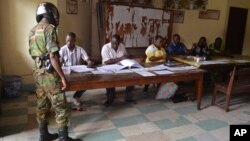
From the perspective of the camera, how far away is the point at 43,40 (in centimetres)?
192

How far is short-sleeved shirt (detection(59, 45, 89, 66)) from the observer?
3117 millimetres

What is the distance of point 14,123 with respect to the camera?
260 centimetres

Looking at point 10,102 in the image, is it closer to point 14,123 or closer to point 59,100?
point 14,123

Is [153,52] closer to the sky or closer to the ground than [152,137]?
closer to the sky

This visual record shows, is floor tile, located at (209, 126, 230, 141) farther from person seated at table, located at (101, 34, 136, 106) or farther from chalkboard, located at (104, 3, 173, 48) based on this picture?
chalkboard, located at (104, 3, 173, 48)

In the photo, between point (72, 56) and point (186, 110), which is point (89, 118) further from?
point (186, 110)

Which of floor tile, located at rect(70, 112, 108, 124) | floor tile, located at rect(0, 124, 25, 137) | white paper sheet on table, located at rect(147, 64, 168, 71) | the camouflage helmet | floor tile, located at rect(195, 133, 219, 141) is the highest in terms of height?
the camouflage helmet

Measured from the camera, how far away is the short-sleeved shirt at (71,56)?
312cm

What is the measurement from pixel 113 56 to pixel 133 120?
1.11 metres

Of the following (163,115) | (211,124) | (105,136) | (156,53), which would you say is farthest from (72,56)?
(211,124)

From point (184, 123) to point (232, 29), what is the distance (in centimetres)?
461

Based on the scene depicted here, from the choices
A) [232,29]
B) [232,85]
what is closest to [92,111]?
[232,85]

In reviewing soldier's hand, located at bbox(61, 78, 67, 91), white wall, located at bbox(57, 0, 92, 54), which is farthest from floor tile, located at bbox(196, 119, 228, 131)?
white wall, located at bbox(57, 0, 92, 54)

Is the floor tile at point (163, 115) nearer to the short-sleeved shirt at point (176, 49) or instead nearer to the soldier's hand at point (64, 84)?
the soldier's hand at point (64, 84)
